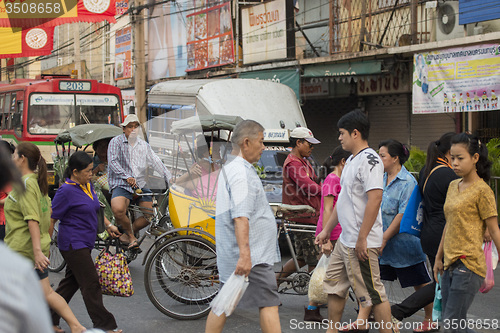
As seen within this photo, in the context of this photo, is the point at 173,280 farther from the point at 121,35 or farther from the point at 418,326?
the point at 121,35

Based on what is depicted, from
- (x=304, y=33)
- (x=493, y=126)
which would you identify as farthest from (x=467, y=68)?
(x=304, y=33)

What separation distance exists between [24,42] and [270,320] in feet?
47.5

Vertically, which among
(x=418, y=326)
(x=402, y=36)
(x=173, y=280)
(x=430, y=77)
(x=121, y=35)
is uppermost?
(x=121, y=35)

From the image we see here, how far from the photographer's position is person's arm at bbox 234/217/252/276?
401cm

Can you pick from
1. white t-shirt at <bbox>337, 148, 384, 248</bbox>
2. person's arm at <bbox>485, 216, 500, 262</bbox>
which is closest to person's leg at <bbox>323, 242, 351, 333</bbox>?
white t-shirt at <bbox>337, 148, 384, 248</bbox>

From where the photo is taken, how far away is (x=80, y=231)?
5086 mm

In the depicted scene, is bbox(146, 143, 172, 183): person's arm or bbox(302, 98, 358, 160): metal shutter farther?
bbox(302, 98, 358, 160): metal shutter

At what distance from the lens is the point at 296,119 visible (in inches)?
506

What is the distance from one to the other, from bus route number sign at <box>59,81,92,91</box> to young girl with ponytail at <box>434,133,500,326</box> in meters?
12.7

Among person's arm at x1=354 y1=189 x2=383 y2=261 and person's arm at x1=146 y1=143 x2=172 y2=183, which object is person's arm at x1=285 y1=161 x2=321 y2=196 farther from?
person's arm at x1=146 y1=143 x2=172 y2=183

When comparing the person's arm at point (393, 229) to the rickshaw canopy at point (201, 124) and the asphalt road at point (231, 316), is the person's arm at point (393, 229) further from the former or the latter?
the rickshaw canopy at point (201, 124)

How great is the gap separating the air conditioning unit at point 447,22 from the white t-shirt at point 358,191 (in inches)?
391

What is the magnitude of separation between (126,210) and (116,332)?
2.34 m

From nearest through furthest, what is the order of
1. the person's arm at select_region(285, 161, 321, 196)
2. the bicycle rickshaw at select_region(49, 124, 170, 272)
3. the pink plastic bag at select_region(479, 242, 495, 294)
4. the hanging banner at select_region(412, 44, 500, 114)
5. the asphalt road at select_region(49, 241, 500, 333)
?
the pink plastic bag at select_region(479, 242, 495, 294) → the asphalt road at select_region(49, 241, 500, 333) → the person's arm at select_region(285, 161, 321, 196) → the bicycle rickshaw at select_region(49, 124, 170, 272) → the hanging banner at select_region(412, 44, 500, 114)
